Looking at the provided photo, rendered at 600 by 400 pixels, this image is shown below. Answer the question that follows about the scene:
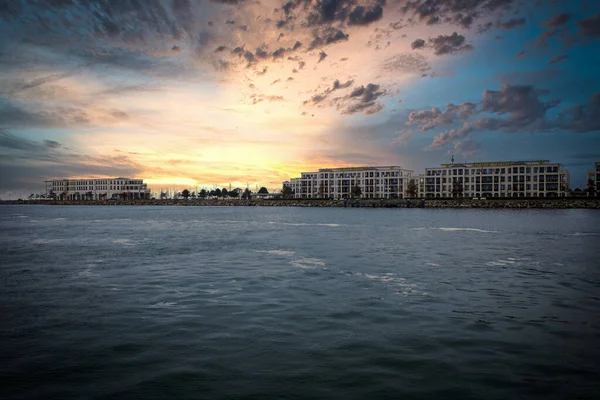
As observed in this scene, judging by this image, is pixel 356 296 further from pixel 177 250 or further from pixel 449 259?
pixel 177 250

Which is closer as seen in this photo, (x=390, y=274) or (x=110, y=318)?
(x=110, y=318)

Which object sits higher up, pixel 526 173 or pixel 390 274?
pixel 526 173

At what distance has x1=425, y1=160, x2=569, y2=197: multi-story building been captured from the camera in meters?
180

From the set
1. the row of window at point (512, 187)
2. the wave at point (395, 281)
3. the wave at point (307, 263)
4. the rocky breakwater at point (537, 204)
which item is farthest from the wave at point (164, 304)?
the row of window at point (512, 187)

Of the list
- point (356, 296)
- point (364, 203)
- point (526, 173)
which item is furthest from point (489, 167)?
point (356, 296)

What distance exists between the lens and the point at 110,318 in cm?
1289

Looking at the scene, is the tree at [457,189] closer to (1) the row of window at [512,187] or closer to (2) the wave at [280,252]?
(1) the row of window at [512,187]

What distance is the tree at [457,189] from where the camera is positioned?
611 feet

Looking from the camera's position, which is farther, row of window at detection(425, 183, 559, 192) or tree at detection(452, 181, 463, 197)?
tree at detection(452, 181, 463, 197)

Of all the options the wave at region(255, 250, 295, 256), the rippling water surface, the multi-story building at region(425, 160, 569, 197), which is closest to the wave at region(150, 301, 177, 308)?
the rippling water surface

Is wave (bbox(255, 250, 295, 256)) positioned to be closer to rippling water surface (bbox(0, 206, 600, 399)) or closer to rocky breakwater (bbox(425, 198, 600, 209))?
rippling water surface (bbox(0, 206, 600, 399))

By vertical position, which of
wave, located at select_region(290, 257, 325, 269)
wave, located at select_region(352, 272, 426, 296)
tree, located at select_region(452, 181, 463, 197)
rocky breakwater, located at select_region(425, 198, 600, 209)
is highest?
tree, located at select_region(452, 181, 463, 197)

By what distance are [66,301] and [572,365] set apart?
16.3 m

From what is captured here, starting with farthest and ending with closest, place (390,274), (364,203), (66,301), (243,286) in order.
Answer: (364,203), (390,274), (243,286), (66,301)
